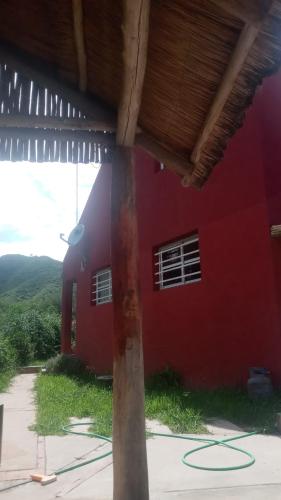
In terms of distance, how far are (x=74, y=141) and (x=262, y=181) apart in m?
4.42

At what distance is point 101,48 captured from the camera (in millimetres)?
2553

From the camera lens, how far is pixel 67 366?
12.0 meters

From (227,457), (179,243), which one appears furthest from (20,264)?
(227,457)

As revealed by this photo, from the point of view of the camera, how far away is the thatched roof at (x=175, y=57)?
6.45 feet

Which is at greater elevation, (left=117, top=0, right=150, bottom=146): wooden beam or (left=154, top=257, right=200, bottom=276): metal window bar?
(left=154, top=257, right=200, bottom=276): metal window bar

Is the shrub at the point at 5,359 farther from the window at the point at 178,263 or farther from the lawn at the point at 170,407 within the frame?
the window at the point at 178,263

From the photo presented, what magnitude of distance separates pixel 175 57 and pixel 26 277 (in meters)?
46.8

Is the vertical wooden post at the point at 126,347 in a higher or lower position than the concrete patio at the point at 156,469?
higher

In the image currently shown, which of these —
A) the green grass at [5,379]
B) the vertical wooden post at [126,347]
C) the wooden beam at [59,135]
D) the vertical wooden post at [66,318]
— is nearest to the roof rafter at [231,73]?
the vertical wooden post at [126,347]

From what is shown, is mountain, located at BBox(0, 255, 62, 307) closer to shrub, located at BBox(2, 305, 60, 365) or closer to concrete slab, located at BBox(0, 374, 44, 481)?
shrub, located at BBox(2, 305, 60, 365)

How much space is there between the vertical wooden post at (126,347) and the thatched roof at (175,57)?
38 centimetres

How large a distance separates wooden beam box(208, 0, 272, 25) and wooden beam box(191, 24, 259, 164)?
2.2 inches

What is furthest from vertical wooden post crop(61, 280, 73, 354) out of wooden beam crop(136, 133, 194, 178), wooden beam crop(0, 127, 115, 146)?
wooden beam crop(0, 127, 115, 146)

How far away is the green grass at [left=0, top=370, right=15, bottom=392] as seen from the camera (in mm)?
10145
